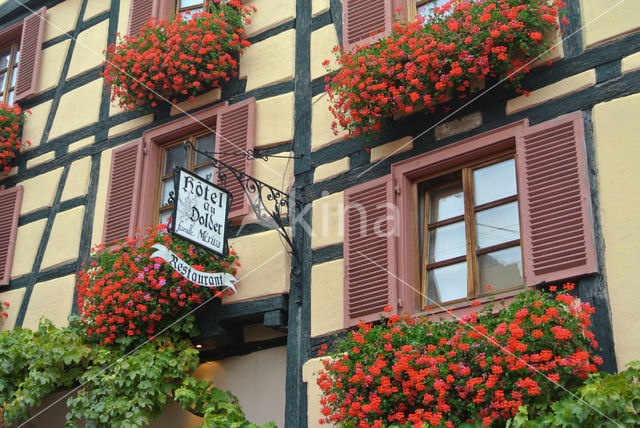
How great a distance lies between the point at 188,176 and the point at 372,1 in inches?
93.2

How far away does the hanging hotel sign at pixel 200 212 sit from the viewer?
23.4 ft

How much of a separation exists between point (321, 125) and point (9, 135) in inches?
161

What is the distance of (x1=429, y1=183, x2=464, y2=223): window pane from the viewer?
293 inches

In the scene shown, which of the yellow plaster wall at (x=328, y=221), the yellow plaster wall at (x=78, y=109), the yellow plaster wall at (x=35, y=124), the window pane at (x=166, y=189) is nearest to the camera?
the yellow plaster wall at (x=328, y=221)

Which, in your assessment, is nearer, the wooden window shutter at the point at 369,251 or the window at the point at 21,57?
the wooden window shutter at the point at 369,251

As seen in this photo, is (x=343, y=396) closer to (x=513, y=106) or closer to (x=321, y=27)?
(x=513, y=106)

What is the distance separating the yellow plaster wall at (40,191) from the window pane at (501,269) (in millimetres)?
5025

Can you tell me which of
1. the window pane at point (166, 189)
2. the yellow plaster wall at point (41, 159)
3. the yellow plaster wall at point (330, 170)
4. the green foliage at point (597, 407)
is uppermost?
the yellow plaster wall at point (41, 159)

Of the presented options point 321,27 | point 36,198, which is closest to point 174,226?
point 321,27

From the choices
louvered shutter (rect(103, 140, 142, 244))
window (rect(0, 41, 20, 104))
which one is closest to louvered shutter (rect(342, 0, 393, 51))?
louvered shutter (rect(103, 140, 142, 244))

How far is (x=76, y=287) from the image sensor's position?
360 inches

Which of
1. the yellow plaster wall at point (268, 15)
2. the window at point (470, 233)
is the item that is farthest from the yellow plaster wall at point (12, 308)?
the window at point (470, 233)

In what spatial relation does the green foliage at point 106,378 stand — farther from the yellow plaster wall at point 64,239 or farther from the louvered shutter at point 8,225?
the louvered shutter at point 8,225

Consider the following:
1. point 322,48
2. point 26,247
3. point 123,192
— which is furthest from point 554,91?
point 26,247
